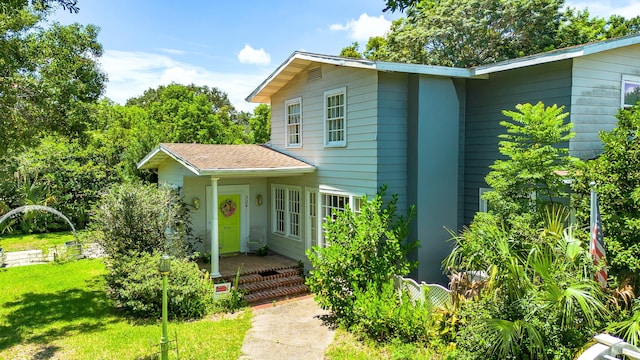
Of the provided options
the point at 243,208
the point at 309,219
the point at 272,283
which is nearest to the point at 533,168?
the point at 309,219

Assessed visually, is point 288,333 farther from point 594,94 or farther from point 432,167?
point 594,94

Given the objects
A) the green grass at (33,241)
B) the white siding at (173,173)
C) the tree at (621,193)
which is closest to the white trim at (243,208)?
the white siding at (173,173)

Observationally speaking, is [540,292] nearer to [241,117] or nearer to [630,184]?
[630,184]

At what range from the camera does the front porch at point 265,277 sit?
37.0 feet

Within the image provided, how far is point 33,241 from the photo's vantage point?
17.4 metres

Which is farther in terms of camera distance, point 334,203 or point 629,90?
Answer: point 334,203

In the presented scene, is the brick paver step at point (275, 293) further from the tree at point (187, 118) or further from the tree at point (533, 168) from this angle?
the tree at point (187, 118)

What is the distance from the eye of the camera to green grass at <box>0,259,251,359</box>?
311 inches

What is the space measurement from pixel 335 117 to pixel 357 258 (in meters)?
4.16

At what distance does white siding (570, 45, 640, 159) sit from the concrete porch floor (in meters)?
8.50

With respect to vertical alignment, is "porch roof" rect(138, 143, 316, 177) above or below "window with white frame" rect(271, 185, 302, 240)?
above

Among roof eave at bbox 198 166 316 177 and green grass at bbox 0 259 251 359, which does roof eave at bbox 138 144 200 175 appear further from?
green grass at bbox 0 259 251 359

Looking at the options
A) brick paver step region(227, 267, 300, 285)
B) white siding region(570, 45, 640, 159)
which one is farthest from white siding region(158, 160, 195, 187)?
white siding region(570, 45, 640, 159)

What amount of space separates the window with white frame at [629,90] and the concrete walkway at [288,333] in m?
8.82
